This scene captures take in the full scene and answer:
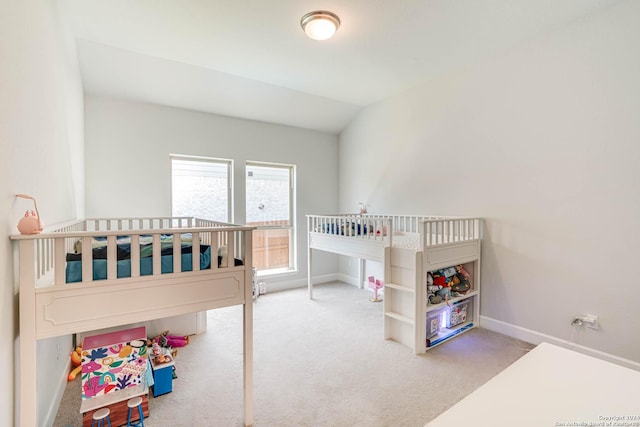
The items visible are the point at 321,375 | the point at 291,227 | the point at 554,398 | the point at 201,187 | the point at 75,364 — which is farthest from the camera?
the point at 291,227

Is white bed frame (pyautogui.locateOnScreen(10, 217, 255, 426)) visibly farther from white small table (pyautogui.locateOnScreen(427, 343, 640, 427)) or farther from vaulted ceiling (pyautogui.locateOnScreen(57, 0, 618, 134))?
vaulted ceiling (pyautogui.locateOnScreen(57, 0, 618, 134))

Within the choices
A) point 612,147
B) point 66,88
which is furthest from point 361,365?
point 66,88

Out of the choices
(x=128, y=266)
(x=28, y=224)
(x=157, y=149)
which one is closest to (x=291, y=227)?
(x=157, y=149)

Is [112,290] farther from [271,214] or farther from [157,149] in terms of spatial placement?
[271,214]

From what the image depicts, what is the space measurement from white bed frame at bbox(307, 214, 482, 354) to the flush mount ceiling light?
164 cm

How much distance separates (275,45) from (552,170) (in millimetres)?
2600

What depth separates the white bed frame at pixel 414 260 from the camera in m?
2.49

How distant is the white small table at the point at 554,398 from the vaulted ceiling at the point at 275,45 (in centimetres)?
232

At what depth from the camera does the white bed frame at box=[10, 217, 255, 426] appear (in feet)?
3.87

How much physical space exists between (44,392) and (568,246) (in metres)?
3.67

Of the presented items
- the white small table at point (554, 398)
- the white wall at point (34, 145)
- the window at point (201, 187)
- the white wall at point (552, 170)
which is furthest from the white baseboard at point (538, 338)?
the white wall at point (34, 145)

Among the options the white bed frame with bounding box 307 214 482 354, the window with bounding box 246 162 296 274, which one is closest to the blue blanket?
the white bed frame with bounding box 307 214 482 354

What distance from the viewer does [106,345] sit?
1736 mm

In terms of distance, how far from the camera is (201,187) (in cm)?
369
